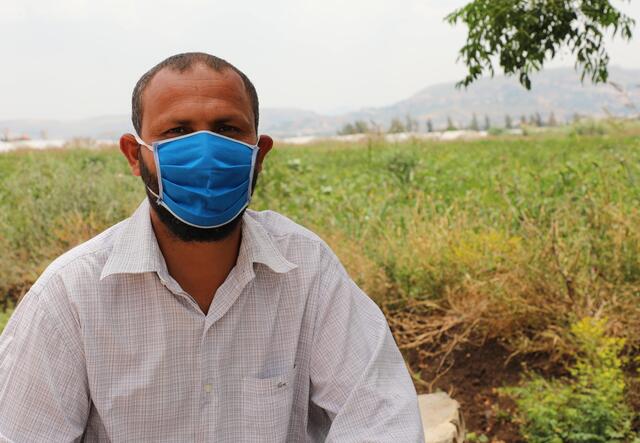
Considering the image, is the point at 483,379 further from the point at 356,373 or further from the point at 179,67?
the point at 179,67

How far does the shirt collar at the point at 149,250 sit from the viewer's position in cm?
172

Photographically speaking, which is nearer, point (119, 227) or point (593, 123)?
point (119, 227)

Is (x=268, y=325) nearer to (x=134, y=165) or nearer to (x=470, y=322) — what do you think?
(x=134, y=165)

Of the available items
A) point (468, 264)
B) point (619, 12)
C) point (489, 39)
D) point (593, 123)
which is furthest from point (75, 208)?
point (593, 123)

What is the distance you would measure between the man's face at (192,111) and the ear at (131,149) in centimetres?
4

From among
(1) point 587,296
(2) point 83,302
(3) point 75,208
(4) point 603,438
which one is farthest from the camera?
(3) point 75,208

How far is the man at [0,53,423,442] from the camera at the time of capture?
5.54ft

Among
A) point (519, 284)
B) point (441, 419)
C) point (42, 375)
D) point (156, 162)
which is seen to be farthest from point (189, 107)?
point (519, 284)

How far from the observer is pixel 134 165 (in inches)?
76.3

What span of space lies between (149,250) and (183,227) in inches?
4.5

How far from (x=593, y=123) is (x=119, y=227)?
22896mm

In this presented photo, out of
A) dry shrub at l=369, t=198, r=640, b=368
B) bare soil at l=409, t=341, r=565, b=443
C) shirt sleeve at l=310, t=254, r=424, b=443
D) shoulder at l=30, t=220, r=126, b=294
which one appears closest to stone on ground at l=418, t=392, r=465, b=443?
bare soil at l=409, t=341, r=565, b=443

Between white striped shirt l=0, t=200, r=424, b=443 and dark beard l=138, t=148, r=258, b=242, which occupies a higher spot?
dark beard l=138, t=148, r=258, b=242

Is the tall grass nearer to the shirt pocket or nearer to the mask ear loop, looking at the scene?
the shirt pocket
